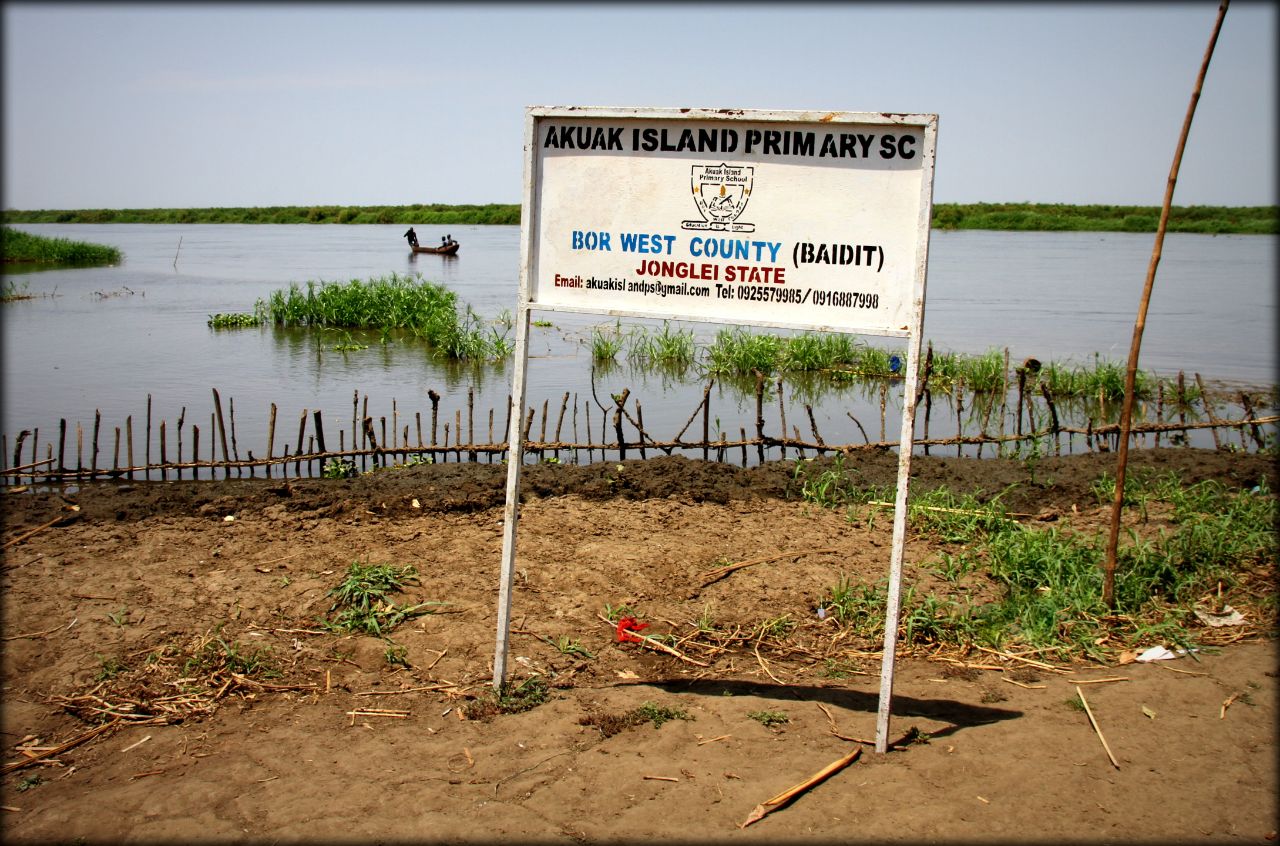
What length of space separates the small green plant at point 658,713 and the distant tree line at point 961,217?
2775 inches

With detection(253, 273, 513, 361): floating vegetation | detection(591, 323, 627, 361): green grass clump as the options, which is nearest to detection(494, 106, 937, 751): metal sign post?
detection(591, 323, 627, 361): green grass clump

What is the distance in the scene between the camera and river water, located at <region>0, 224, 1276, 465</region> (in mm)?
13484

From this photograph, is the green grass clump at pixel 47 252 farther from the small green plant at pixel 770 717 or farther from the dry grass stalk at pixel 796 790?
the dry grass stalk at pixel 796 790

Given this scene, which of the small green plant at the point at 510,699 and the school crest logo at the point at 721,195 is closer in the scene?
the school crest logo at the point at 721,195

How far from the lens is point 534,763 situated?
146 inches

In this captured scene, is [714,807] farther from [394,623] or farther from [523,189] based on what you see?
[523,189]

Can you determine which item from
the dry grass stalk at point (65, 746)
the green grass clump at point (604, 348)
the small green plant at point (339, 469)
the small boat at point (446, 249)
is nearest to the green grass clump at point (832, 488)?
the small green plant at point (339, 469)

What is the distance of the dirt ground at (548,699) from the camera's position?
11.0ft

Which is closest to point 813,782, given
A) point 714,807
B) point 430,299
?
point 714,807

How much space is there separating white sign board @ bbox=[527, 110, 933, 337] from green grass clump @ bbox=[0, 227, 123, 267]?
3870 cm

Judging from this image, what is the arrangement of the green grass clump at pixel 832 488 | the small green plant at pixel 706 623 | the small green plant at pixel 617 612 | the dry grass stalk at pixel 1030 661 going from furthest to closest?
1. the green grass clump at pixel 832 488
2. the small green plant at pixel 617 612
3. the small green plant at pixel 706 623
4. the dry grass stalk at pixel 1030 661

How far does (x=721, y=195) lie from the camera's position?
4.01 meters

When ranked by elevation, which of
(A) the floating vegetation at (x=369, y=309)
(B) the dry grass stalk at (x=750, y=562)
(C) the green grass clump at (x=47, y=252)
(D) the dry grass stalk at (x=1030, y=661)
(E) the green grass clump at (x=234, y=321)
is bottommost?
(D) the dry grass stalk at (x=1030, y=661)

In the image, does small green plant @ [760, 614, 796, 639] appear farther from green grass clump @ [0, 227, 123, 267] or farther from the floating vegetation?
green grass clump @ [0, 227, 123, 267]
